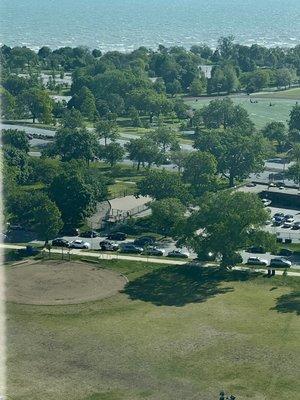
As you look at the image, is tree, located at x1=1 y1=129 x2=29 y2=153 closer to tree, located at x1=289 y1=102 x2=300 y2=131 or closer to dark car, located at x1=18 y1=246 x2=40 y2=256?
dark car, located at x1=18 y1=246 x2=40 y2=256

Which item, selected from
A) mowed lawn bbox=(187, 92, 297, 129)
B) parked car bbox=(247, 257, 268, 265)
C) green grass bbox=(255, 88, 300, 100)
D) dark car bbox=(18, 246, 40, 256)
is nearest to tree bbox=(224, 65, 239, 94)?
mowed lawn bbox=(187, 92, 297, 129)

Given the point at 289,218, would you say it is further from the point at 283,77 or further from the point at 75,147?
the point at 283,77

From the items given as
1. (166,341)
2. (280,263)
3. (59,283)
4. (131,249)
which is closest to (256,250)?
(280,263)

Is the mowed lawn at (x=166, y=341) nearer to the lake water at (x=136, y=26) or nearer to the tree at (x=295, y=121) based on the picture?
the tree at (x=295, y=121)

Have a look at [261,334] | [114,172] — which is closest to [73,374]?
[261,334]

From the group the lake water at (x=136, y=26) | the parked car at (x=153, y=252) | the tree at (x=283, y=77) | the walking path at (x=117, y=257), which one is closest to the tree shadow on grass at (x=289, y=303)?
the walking path at (x=117, y=257)

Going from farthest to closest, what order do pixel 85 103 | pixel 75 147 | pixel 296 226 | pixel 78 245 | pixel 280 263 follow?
pixel 85 103, pixel 75 147, pixel 296 226, pixel 78 245, pixel 280 263

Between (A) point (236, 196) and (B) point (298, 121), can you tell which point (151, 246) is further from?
(B) point (298, 121)
